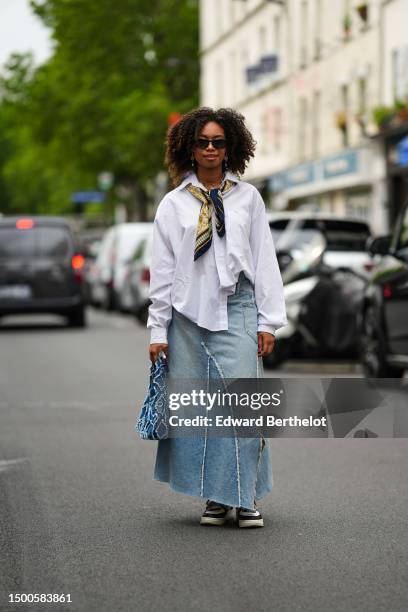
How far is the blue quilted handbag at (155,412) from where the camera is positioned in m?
7.24

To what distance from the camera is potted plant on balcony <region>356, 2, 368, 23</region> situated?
4038cm

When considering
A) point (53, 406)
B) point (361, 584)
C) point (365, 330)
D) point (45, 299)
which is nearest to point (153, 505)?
point (361, 584)

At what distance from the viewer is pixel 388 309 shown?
1449 cm

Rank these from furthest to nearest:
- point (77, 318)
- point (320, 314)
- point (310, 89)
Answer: point (310, 89), point (77, 318), point (320, 314)

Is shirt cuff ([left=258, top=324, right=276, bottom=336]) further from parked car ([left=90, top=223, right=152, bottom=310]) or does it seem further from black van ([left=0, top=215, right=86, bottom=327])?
parked car ([left=90, top=223, right=152, bottom=310])

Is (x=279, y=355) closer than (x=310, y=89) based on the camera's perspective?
Yes

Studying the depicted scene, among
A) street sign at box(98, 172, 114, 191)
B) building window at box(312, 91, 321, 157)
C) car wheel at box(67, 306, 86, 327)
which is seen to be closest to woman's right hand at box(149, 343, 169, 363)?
car wheel at box(67, 306, 86, 327)

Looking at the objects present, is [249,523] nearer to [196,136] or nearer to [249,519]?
[249,519]

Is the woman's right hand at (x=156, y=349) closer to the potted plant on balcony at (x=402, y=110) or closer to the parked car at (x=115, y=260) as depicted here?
the parked car at (x=115, y=260)

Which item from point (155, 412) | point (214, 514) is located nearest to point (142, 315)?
point (214, 514)

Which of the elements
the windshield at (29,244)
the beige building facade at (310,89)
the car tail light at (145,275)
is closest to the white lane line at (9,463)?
the car tail light at (145,275)

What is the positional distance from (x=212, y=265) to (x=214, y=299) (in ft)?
0.50

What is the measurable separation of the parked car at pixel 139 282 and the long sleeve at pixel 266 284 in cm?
2009

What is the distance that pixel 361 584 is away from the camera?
6102 mm
